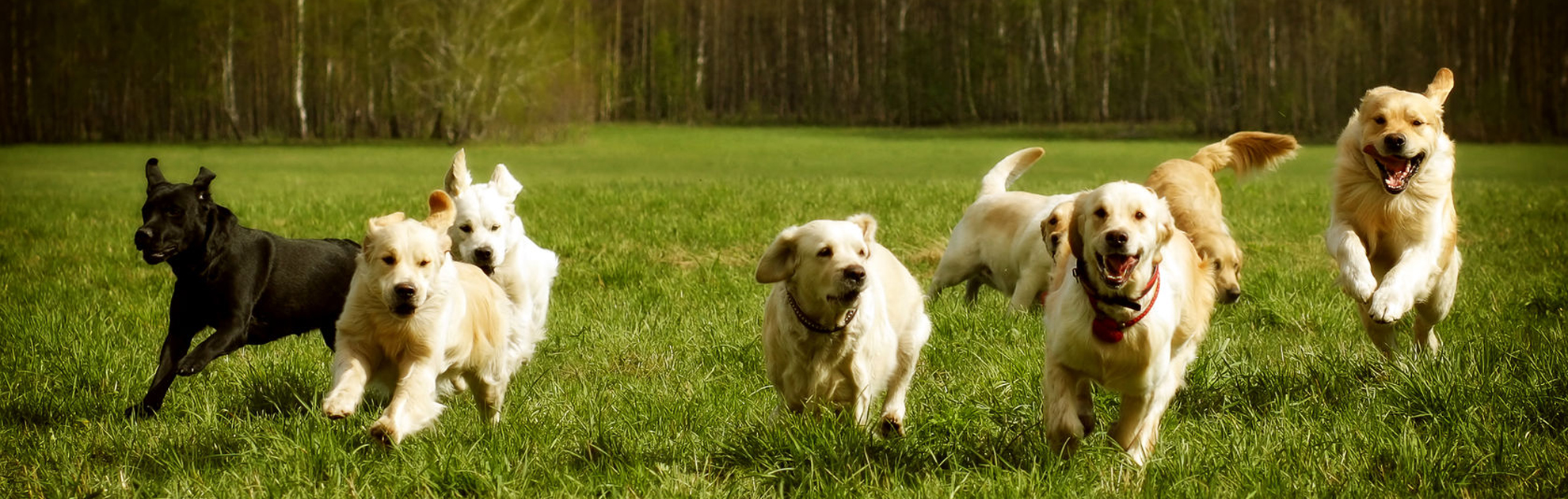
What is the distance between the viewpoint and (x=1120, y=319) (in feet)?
12.2

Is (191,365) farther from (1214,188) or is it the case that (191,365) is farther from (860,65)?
(860,65)

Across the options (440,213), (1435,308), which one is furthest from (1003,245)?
(440,213)

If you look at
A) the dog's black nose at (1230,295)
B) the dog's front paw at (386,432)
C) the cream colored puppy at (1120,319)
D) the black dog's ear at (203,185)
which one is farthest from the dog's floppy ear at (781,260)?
the black dog's ear at (203,185)

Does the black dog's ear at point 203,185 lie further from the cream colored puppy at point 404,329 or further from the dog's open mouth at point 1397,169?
the dog's open mouth at point 1397,169

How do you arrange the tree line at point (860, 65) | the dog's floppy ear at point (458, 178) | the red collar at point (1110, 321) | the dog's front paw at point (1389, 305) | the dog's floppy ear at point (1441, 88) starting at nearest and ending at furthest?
1. the red collar at point (1110, 321)
2. the dog's front paw at point (1389, 305)
3. the dog's floppy ear at point (1441, 88)
4. the dog's floppy ear at point (458, 178)
5. the tree line at point (860, 65)

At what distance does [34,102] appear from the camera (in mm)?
43125

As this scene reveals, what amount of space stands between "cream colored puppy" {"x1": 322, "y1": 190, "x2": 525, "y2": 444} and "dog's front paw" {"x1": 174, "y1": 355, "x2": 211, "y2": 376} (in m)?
0.68

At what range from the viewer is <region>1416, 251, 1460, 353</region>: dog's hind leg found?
5445mm

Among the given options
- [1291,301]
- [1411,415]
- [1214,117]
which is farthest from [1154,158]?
[1411,415]

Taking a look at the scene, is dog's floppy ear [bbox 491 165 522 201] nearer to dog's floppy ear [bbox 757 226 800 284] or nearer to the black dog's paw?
the black dog's paw

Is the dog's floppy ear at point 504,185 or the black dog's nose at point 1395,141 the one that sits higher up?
the black dog's nose at point 1395,141

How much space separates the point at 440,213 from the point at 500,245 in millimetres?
1476

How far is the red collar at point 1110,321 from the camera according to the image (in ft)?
12.2

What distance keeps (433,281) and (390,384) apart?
43cm
